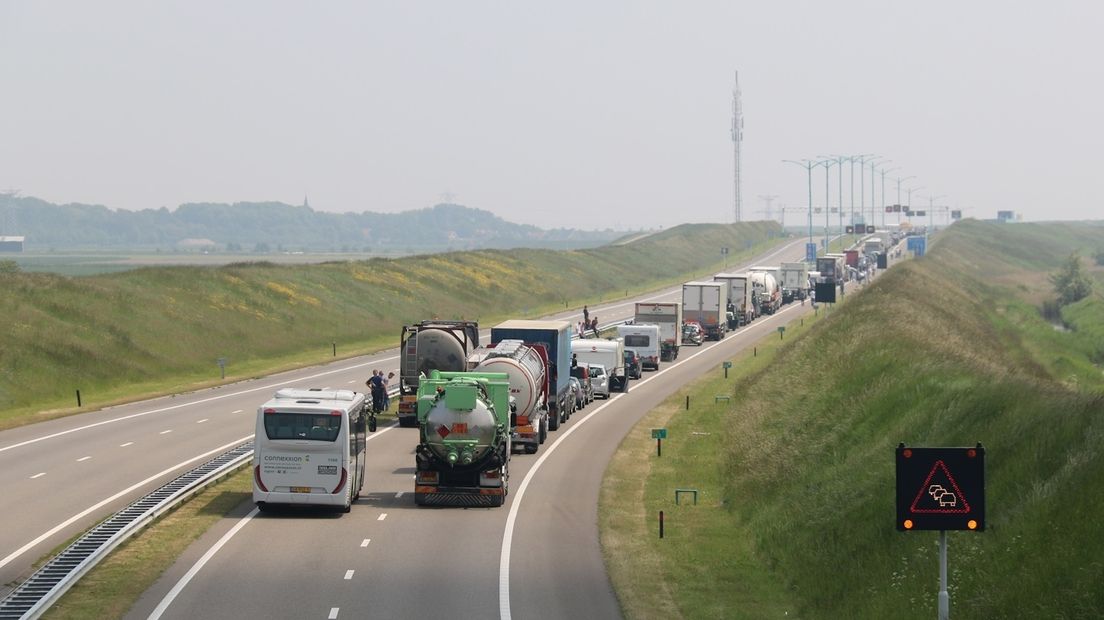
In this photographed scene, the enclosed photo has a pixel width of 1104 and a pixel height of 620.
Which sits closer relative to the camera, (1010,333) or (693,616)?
(693,616)

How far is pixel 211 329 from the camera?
8112cm

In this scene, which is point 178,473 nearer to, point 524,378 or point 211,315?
point 524,378

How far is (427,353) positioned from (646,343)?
26889 millimetres

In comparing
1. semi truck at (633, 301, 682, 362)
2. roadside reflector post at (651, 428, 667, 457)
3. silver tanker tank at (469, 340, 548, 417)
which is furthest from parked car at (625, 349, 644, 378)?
silver tanker tank at (469, 340, 548, 417)

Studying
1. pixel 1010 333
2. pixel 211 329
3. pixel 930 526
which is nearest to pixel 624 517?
pixel 930 526

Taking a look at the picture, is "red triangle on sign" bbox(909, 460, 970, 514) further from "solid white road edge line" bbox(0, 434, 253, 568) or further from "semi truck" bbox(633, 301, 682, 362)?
"semi truck" bbox(633, 301, 682, 362)

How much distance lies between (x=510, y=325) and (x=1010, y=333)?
50986 millimetres

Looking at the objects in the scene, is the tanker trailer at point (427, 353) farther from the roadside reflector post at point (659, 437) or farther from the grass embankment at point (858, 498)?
the roadside reflector post at point (659, 437)

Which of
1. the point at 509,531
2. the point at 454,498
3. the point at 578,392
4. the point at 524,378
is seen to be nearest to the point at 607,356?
the point at 578,392

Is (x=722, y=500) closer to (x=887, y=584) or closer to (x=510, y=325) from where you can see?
(x=887, y=584)

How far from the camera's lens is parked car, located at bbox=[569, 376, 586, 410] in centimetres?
5559

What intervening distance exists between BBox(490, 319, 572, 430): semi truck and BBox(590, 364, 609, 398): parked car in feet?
28.7

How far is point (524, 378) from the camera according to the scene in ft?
142

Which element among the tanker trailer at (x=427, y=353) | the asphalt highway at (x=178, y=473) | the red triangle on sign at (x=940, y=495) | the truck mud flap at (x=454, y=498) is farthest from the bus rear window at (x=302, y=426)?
the red triangle on sign at (x=940, y=495)
